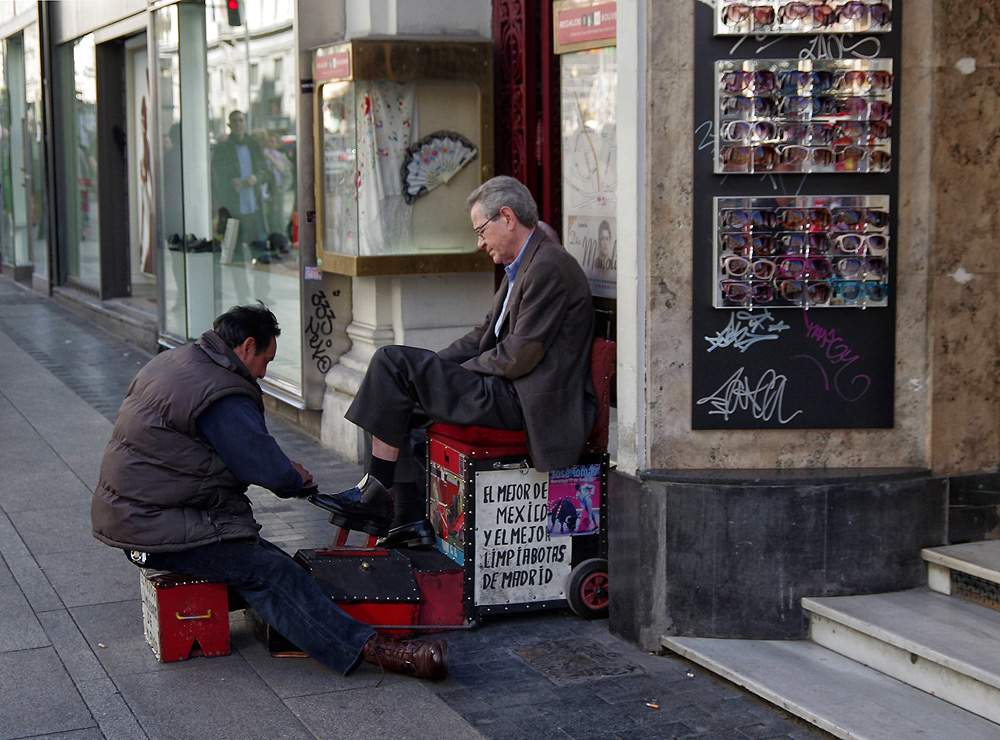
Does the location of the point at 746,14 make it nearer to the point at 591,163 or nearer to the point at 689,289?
the point at 689,289

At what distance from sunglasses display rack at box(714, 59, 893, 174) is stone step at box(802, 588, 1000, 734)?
1.45 metres

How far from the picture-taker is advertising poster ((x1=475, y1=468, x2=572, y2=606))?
4.72 metres

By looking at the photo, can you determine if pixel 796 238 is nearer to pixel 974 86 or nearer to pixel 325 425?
pixel 974 86

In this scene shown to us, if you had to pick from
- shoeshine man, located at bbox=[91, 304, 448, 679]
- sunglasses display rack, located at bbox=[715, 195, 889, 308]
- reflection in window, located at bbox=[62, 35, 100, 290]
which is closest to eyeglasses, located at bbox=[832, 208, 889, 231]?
sunglasses display rack, located at bbox=[715, 195, 889, 308]

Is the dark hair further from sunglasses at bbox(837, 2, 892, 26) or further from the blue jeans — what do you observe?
→ sunglasses at bbox(837, 2, 892, 26)

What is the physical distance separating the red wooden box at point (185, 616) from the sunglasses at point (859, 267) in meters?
2.34

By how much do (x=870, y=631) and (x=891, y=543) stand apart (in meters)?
0.40

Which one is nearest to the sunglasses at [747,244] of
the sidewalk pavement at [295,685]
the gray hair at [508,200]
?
the gray hair at [508,200]

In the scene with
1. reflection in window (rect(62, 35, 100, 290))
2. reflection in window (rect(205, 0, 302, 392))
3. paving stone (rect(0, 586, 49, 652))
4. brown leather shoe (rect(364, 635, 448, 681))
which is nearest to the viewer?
brown leather shoe (rect(364, 635, 448, 681))

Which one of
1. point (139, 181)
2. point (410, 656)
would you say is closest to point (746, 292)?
point (410, 656)

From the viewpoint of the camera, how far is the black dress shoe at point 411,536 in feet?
16.3

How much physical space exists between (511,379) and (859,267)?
131 cm

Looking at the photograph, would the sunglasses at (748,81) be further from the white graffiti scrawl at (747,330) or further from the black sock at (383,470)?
the black sock at (383,470)

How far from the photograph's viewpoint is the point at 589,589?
4.83 metres
